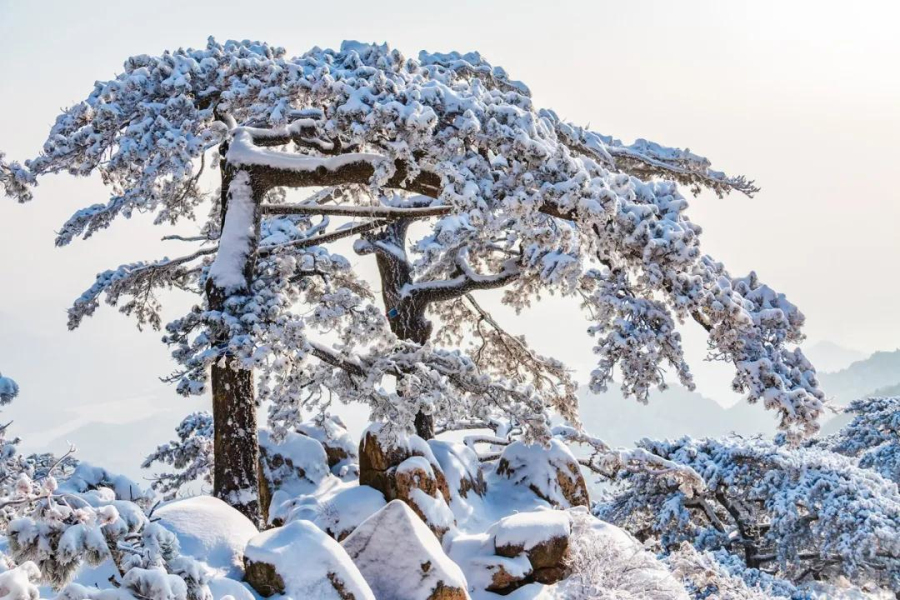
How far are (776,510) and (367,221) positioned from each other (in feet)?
27.9

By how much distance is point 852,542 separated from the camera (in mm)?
10953

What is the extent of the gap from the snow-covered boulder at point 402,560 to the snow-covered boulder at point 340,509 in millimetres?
1382

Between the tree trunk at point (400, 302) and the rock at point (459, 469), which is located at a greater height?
the tree trunk at point (400, 302)

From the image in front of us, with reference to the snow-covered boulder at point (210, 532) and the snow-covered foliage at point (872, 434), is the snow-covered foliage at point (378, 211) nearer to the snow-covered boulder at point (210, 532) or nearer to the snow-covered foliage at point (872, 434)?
the snow-covered boulder at point (210, 532)

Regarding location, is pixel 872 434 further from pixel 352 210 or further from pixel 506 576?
pixel 352 210

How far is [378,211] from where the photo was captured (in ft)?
29.9

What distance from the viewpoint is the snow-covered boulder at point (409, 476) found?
9.32 meters

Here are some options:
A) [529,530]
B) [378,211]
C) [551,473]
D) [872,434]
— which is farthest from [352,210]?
[872,434]

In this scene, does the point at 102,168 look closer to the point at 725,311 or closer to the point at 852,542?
the point at 725,311

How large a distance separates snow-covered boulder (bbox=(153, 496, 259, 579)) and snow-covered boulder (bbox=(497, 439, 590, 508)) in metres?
5.58

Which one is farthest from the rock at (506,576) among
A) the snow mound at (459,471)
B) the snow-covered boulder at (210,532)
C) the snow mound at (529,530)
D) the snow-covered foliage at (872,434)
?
the snow-covered foliage at (872,434)

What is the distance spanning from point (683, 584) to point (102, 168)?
8799 millimetres

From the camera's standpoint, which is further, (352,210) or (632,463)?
(632,463)

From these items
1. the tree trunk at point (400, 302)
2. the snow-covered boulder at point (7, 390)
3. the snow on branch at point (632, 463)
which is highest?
the tree trunk at point (400, 302)
